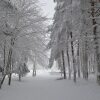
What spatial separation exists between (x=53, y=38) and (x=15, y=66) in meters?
6.78

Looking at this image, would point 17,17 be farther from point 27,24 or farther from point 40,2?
point 40,2

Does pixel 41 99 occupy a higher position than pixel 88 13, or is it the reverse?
pixel 88 13

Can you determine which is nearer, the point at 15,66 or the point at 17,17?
the point at 17,17

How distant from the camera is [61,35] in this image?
22.6 metres

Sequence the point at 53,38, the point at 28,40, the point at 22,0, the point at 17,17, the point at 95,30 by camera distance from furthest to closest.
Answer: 1. the point at 53,38
2. the point at 28,40
3. the point at 22,0
4. the point at 17,17
5. the point at 95,30

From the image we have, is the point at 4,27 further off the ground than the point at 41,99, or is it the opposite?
the point at 4,27

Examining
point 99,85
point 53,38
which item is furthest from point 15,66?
point 99,85

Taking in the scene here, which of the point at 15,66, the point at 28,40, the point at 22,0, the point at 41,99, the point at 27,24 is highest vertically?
the point at 22,0

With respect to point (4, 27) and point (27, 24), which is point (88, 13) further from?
point (4, 27)

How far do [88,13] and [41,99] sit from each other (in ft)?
23.9

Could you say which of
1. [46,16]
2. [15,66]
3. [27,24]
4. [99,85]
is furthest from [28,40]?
[15,66]

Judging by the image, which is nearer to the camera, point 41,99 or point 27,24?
point 41,99

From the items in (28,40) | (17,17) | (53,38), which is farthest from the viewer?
(53,38)

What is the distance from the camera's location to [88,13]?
42.9 feet
